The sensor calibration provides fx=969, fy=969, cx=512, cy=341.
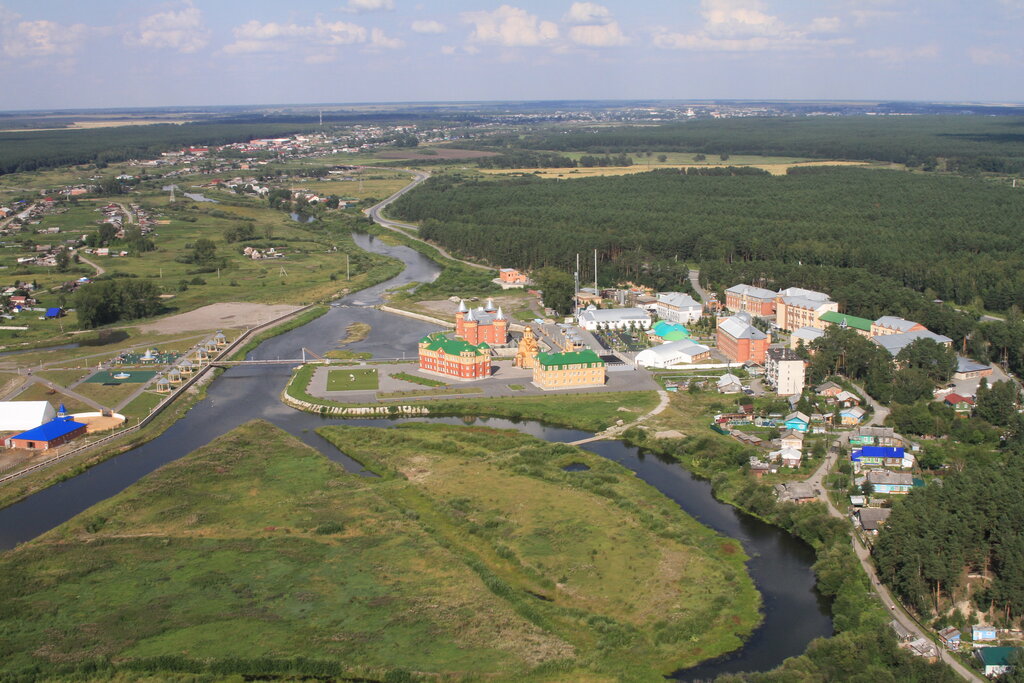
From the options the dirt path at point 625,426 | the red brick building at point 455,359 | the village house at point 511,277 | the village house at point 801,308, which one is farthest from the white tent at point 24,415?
the village house at point 801,308

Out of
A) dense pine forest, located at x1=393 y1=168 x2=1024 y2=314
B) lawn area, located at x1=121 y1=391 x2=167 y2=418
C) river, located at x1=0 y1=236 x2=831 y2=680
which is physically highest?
dense pine forest, located at x1=393 y1=168 x2=1024 y2=314

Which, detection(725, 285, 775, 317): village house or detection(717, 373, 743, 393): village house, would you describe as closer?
detection(717, 373, 743, 393): village house

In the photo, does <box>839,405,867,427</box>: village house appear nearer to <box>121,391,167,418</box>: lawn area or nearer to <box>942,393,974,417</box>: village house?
<box>942,393,974,417</box>: village house

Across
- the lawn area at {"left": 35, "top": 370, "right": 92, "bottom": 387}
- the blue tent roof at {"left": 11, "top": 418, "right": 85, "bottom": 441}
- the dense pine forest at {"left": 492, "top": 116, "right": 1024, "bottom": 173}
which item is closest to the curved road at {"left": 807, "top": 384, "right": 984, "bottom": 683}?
the blue tent roof at {"left": 11, "top": 418, "right": 85, "bottom": 441}

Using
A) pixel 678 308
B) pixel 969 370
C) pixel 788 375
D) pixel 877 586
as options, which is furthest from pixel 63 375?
pixel 969 370

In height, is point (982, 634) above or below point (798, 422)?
below

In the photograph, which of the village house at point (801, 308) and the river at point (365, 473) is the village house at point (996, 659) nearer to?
the river at point (365, 473)

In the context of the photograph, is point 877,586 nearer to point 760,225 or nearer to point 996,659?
point 996,659
